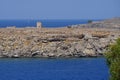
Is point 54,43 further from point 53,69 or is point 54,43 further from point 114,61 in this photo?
point 114,61

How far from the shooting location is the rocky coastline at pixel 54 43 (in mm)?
70062

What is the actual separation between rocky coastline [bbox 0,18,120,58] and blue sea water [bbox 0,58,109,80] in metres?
2.51

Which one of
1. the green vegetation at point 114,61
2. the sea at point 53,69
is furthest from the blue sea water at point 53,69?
the green vegetation at point 114,61

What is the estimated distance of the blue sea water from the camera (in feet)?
181

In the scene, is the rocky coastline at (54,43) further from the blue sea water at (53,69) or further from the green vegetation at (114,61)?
the green vegetation at (114,61)

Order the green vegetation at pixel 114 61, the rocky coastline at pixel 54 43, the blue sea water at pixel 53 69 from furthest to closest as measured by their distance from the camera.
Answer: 1. the rocky coastline at pixel 54 43
2. the blue sea water at pixel 53 69
3. the green vegetation at pixel 114 61

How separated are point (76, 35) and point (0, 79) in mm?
24394

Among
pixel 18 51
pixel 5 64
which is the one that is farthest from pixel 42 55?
pixel 5 64

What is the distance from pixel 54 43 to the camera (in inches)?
2849

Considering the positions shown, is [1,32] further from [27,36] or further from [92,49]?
[92,49]

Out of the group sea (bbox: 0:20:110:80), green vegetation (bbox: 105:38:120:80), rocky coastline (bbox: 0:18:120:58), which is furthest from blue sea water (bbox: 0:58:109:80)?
green vegetation (bbox: 105:38:120:80)

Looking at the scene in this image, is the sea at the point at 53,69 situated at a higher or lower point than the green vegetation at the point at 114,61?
lower

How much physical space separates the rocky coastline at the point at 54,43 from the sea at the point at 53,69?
A: 7.22 ft

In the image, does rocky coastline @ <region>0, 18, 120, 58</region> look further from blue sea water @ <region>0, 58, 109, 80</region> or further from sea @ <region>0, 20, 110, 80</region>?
blue sea water @ <region>0, 58, 109, 80</region>
